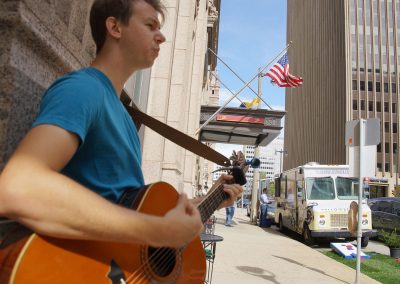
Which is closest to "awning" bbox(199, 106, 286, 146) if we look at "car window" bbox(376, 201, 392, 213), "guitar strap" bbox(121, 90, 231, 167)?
"car window" bbox(376, 201, 392, 213)

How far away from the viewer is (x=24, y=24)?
5.40 feet

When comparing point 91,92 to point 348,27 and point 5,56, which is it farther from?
point 348,27

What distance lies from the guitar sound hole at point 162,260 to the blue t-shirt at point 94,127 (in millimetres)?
269

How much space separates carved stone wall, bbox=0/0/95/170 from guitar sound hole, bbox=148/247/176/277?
718mm

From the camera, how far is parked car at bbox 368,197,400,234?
54.4 feet

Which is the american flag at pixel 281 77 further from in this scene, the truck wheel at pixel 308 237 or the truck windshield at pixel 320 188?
the truck wheel at pixel 308 237

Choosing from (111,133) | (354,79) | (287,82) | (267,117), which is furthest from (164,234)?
(354,79)

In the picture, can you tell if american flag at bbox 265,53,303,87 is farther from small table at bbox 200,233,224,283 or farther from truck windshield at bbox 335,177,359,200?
small table at bbox 200,233,224,283

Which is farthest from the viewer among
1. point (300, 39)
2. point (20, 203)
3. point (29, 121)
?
point (300, 39)

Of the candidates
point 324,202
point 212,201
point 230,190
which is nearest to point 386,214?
point 324,202

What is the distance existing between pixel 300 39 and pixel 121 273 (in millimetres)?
101194

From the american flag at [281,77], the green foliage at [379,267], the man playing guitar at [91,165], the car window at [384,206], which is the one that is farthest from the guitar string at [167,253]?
the american flag at [281,77]

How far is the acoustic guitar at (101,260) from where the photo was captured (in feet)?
3.47

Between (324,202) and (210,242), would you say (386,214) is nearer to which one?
(324,202)
